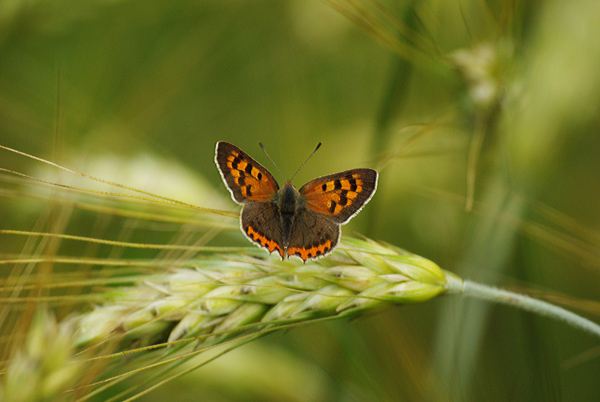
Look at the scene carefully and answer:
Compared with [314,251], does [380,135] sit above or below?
above

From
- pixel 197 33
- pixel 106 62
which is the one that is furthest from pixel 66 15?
pixel 197 33

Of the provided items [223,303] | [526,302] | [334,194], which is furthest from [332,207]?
[526,302]

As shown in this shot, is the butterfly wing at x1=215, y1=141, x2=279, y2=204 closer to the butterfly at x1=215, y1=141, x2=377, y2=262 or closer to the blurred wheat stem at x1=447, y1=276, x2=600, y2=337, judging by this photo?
the butterfly at x1=215, y1=141, x2=377, y2=262

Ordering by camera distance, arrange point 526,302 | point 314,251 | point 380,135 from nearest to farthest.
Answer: point 526,302
point 314,251
point 380,135

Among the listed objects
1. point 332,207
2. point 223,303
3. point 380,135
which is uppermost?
point 380,135

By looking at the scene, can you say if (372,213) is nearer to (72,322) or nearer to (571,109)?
(571,109)

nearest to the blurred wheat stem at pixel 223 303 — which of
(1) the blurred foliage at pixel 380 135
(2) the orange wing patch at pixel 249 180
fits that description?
(1) the blurred foliage at pixel 380 135

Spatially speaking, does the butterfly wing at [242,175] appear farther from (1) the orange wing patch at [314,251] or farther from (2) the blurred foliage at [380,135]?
(1) the orange wing patch at [314,251]

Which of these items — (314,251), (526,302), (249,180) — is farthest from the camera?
(249,180)

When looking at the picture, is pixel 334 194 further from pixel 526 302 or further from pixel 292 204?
pixel 526 302
